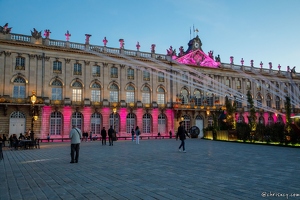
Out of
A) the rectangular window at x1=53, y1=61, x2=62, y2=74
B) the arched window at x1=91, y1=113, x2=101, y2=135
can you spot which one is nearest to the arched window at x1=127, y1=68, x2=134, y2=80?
the arched window at x1=91, y1=113, x2=101, y2=135

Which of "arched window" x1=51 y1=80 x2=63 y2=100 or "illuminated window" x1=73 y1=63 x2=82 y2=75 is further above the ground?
"illuminated window" x1=73 y1=63 x2=82 y2=75

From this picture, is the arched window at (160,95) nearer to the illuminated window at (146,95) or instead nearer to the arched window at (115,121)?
the illuminated window at (146,95)

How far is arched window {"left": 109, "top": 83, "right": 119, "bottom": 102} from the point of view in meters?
41.2

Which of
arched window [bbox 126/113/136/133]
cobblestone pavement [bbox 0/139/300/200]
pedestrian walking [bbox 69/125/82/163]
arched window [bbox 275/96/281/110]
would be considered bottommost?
cobblestone pavement [bbox 0/139/300/200]

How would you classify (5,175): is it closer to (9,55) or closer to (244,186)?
(244,186)

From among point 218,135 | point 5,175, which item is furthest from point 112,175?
point 218,135

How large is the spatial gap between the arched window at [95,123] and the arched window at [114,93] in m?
3.15

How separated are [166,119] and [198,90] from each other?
8.38 m

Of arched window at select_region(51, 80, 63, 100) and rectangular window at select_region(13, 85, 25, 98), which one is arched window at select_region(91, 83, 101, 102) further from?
rectangular window at select_region(13, 85, 25, 98)

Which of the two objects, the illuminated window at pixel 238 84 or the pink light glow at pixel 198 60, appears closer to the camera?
the pink light glow at pixel 198 60

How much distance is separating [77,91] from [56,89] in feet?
9.30

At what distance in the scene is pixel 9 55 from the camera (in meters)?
35.0

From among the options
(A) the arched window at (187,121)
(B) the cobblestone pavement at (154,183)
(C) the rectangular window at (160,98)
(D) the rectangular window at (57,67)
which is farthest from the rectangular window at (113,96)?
(B) the cobblestone pavement at (154,183)

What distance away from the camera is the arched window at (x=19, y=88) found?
115 ft
